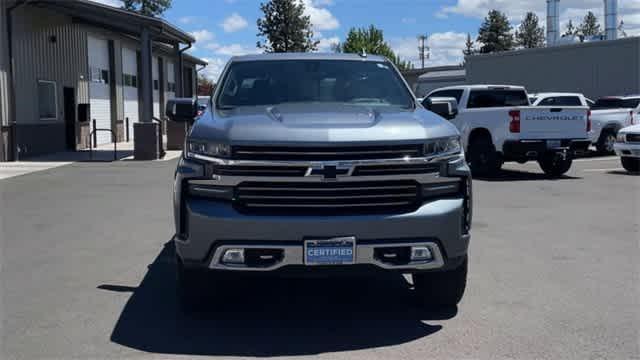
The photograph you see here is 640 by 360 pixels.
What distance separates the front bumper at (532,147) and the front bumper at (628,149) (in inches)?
39.7

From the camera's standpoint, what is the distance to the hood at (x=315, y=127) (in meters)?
4.89

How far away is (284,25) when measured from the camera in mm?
53625

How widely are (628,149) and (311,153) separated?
13.0 meters

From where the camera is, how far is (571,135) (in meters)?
15.7

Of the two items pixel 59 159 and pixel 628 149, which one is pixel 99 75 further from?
pixel 628 149

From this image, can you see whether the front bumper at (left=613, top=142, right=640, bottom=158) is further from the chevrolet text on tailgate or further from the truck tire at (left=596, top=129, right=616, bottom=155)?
the chevrolet text on tailgate

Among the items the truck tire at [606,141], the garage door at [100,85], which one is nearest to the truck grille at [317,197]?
the truck tire at [606,141]

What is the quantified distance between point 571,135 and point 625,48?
13.0 m

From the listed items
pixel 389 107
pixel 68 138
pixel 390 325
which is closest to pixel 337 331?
pixel 390 325

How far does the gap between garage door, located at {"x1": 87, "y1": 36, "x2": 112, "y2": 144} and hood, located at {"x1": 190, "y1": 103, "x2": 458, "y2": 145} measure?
23492 millimetres

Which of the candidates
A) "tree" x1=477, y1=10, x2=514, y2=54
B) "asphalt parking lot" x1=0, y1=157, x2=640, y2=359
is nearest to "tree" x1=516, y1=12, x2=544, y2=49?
"tree" x1=477, y1=10, x2=514, y2=54

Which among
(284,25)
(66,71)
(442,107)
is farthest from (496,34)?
(442,107)

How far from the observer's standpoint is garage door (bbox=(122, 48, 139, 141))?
32.4m

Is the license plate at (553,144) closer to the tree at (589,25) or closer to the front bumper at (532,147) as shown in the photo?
the front bumper at (532,147)
